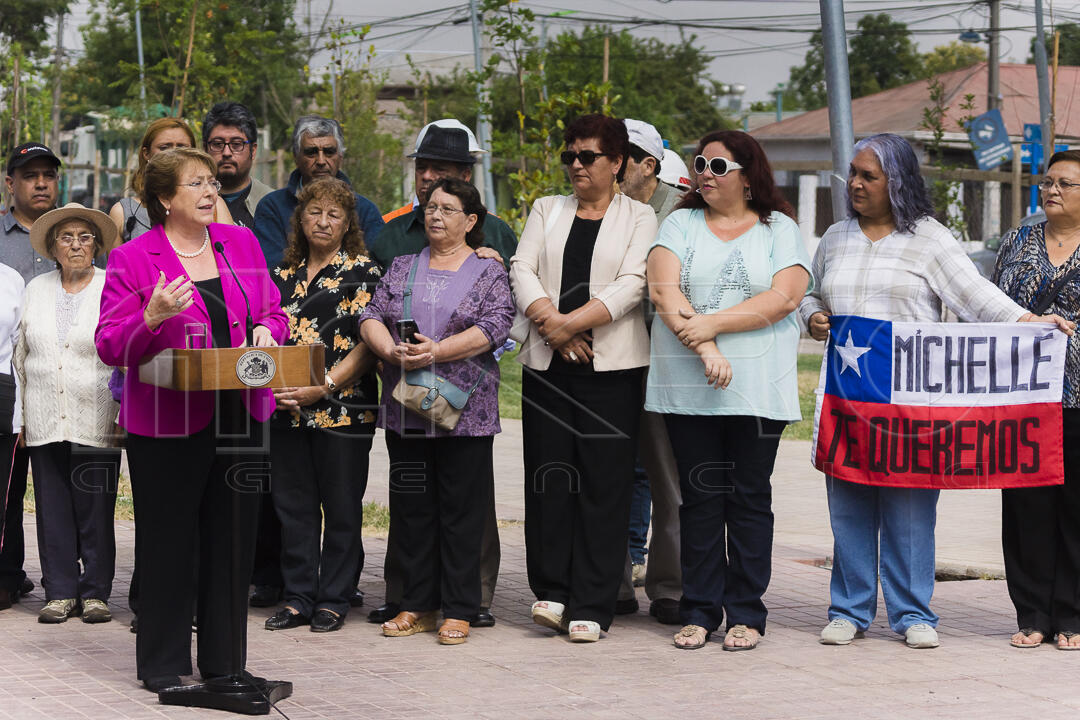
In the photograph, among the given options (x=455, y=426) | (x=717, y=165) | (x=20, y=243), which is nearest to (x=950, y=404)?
(x=717, y=165)

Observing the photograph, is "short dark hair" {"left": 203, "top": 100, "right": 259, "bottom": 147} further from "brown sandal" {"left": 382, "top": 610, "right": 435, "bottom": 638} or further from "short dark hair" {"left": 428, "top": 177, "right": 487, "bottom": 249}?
"brown sandal" {"left": 382, "top": 610, "right": 435, "bottom": 638}

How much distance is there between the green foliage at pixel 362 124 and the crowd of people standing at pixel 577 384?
49.0 ft

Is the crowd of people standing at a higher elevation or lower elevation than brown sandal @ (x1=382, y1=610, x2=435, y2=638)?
higher

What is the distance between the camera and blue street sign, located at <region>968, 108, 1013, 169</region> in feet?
70.0

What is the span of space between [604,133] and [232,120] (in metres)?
2.12

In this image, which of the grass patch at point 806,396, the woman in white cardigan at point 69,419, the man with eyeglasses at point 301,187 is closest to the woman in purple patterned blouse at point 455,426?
the man with eyeglasses at point 301,187

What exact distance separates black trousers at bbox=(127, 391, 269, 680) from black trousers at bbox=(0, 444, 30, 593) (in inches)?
78.7

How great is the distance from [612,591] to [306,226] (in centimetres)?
222

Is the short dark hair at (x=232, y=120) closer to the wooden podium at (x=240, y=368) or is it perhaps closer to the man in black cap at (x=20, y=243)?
the man in black cap at (x=20, y=243)

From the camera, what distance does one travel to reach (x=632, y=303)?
21.5ft

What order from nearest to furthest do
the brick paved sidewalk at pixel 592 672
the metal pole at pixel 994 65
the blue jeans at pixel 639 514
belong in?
the brick paved sidewalk at pixel 592 672 < the blue jeans at pixel 639 514 < the metal pole at pixel 994 65

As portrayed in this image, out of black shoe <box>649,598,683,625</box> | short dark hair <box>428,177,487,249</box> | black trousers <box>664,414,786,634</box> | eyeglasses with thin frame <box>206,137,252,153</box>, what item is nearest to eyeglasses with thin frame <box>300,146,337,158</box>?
eyeglasses with thin frame <box>206,137,252,153</box>

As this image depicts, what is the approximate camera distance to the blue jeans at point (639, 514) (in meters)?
7.77

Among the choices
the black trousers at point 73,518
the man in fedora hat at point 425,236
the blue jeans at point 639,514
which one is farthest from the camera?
the blue jeans at point 639,514
